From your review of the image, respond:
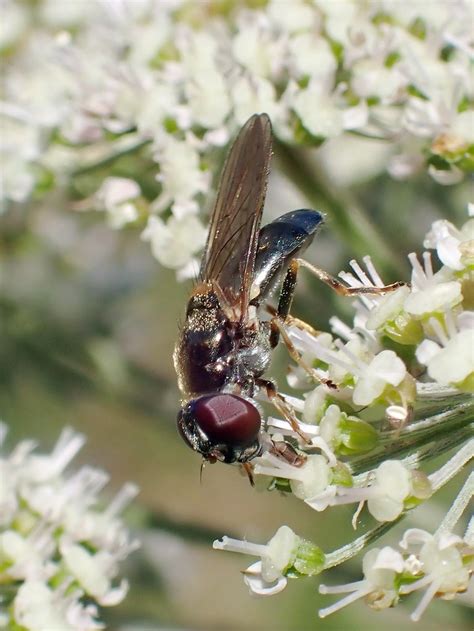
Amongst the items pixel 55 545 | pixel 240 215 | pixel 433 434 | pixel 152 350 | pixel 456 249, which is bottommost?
pixel 152 350

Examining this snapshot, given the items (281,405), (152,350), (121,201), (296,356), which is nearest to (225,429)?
(281,405)

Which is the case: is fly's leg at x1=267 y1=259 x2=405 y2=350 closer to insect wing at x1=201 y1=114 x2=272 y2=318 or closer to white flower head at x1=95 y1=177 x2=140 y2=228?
insect wing at x1=201 y1=114 x2=272 y2=318

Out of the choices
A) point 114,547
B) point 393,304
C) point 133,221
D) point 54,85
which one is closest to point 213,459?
point 393,304

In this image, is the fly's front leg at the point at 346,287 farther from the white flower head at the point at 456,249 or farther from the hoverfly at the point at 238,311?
the white flower head at the point at 456,249

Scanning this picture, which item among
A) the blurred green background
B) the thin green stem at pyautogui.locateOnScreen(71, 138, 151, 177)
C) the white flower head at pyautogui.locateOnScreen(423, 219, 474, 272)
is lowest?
the blurred green background

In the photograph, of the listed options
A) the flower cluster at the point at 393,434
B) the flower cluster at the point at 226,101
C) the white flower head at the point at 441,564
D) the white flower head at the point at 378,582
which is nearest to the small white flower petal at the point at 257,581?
the flower cluster at the point at 393,434

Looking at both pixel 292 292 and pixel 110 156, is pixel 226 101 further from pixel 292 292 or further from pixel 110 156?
pixel 292 292

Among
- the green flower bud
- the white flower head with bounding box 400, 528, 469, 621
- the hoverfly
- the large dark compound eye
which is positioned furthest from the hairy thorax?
the white flower head with bounding box 400, 528, 469, 621
